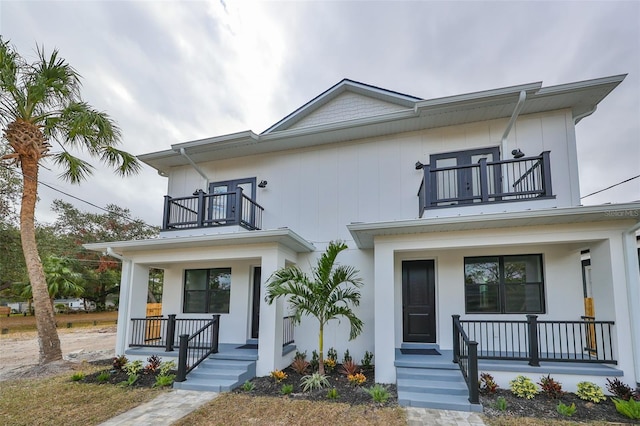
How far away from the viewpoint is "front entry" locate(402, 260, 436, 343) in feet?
26.0

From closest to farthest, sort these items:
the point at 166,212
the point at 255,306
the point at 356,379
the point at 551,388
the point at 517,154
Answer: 1. the point at 551,388
2. the point at 356,379
3. the point at 517,154
4. the point at 166,212
5. the point at 255,306

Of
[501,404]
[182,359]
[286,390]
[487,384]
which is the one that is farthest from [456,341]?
[182,359]

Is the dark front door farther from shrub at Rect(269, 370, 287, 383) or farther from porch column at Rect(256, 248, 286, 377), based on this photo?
shrub at Rect(269, 370, 287, 383)

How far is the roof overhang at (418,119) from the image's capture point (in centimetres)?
695

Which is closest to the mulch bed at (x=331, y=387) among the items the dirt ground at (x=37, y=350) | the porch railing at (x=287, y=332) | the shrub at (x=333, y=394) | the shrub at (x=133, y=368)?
the shrub at (x=333, y=394)

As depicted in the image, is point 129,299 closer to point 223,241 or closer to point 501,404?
point 223,241

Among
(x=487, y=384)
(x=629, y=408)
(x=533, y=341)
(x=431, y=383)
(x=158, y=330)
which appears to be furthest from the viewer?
(x=158, y=330)

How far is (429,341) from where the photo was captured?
7844mm

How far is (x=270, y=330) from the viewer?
283 inches

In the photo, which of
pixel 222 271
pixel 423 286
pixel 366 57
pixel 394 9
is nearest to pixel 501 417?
pixel 423 286

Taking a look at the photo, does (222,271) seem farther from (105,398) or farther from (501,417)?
(501,417)

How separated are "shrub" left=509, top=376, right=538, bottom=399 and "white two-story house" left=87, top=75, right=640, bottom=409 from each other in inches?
8.7

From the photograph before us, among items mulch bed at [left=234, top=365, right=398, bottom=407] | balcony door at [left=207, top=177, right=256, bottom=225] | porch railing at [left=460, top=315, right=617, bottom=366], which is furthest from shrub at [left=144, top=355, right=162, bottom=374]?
porch railing at [left=460, top=315, right=617, bottom=366]

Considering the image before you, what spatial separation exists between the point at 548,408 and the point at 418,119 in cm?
627
